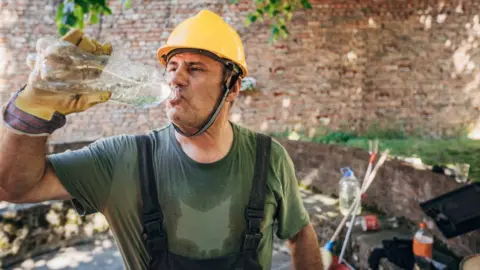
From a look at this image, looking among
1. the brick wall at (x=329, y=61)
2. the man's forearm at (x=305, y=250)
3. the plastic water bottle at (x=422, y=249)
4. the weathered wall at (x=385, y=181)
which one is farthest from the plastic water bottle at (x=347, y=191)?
the man's forearm at (x=305, y=250)

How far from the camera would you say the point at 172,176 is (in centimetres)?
145

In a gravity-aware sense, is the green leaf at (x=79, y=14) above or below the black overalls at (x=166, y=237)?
above

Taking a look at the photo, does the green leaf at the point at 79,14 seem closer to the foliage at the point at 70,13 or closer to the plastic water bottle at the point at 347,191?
the foliage at the point at 70,13

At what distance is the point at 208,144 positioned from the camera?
1.57 metres

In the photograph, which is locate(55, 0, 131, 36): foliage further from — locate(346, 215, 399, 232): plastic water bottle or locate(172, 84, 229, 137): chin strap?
locate(346, 215, 399, 232): plastic water bottle

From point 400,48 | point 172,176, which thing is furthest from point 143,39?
point 172,176

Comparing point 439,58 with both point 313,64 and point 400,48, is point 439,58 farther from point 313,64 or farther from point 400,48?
point 313,64

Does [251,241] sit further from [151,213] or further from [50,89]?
[50,89]

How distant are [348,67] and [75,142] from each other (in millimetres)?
4736

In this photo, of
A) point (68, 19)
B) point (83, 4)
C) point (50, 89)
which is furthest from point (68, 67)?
point (83, 4)

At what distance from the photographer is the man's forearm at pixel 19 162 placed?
1.09 metres

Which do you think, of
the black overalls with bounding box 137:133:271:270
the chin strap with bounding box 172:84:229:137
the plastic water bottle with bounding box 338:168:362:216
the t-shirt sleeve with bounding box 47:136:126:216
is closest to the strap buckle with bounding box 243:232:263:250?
the black overalls with bounding box 137:133:271:270

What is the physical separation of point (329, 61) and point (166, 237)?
238 inches

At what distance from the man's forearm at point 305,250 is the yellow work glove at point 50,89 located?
1.10 metres
